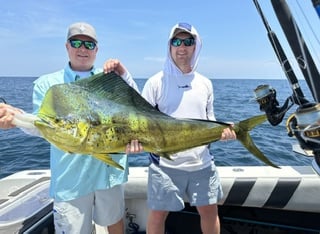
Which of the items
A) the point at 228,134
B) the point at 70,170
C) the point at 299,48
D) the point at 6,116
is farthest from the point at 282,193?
the point at 6,116

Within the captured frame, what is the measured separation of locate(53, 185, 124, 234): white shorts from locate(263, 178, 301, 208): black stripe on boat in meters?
1.25

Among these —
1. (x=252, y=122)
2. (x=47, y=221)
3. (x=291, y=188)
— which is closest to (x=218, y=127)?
(x=252, y=122)

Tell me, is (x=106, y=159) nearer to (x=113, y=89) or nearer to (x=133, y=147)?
(x=133, y=147)

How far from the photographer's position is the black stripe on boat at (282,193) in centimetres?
275

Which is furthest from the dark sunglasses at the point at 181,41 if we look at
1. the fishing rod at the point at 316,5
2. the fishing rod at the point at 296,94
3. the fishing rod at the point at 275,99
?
the fishing rod at the point at 316,5

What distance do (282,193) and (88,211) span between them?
1.57m

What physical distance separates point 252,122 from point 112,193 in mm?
1025

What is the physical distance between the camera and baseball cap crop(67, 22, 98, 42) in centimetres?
206

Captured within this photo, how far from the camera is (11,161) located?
22.4 ft

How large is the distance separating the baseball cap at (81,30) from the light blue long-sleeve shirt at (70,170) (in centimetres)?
24

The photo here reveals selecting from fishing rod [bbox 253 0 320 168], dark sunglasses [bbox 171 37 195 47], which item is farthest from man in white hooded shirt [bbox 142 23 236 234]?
fishing rod [bbox 253 0 320 168]

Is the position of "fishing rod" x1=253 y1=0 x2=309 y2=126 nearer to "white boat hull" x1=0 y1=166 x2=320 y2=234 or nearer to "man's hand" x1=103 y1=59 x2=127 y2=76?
"man's hand" x1=103 y1=59 x2=127 y2=76

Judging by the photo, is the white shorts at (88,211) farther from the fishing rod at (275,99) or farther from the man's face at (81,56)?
the fishing rod at (275,99)

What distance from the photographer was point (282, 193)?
2770 mm
